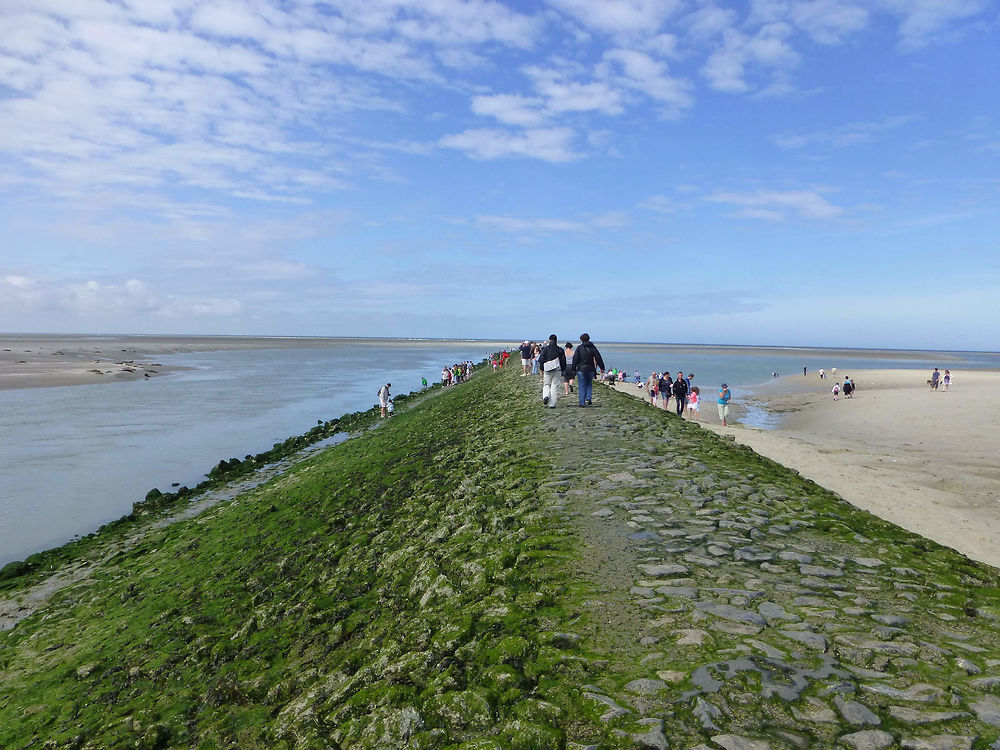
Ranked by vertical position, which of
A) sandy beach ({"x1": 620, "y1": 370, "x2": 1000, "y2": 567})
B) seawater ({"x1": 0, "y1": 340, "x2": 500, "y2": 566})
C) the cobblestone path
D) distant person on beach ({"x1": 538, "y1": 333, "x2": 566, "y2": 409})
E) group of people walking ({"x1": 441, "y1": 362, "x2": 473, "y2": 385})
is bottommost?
seawater ({"x1": 0, "y1": 340, "x2": 500, "y2": 566})

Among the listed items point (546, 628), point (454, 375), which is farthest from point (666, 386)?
point (546, 628)

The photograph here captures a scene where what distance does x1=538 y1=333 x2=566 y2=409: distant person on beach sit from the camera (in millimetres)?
19703

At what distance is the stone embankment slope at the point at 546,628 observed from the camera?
Answer: 14.2 ft

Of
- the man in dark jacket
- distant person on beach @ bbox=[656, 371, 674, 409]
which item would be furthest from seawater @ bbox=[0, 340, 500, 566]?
distant person on beach @ bbox=[656, 371, 674, 409]

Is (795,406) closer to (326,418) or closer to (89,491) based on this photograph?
(326,418)

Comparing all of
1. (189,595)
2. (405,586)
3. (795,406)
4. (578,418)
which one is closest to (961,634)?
(405,586)

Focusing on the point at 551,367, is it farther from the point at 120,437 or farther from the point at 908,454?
the point at 120,437

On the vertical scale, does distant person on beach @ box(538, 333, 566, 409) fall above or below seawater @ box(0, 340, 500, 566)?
above

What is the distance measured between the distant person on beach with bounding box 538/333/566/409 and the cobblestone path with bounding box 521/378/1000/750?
9662 mm

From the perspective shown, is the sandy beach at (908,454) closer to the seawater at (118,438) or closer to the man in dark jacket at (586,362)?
the man in dark jacket at (586,362)

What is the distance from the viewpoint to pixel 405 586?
8039 mm

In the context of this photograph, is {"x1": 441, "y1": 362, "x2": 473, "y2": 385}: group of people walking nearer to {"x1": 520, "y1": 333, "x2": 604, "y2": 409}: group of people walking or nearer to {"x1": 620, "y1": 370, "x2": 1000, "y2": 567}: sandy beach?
{"x1": 620, "y1": 370, "x2": 1000, "y2": 567}: sandy beach

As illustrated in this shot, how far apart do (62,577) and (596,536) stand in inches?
510

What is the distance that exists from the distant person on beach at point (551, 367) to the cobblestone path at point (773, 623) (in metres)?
9.66
